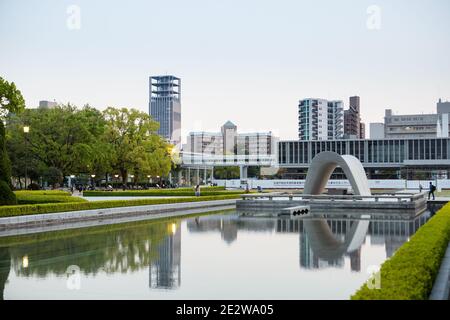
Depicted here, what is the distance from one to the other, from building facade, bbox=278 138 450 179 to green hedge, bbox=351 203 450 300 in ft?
266

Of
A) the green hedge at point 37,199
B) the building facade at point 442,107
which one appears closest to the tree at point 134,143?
the green hedge at point 37,199

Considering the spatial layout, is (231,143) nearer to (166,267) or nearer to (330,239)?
(330,239)

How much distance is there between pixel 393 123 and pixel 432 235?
5025 inches

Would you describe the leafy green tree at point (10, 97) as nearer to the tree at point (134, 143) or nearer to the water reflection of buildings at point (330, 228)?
the water reflection of buildings at point (330, 228)

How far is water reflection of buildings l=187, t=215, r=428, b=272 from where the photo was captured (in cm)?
1298

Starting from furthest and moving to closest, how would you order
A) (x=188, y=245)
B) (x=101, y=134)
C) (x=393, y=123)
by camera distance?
(x=393, y=123)
(x=101, y=134)
(x=188, y=245)

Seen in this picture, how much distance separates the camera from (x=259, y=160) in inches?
4011

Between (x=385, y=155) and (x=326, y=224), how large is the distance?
244 feet

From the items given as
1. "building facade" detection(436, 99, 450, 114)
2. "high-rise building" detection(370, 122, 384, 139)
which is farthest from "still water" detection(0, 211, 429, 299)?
"building facade" detection(436, 99, 450, 114)

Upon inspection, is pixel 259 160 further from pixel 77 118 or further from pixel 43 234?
pixel 43 234

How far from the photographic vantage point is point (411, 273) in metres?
7.81
